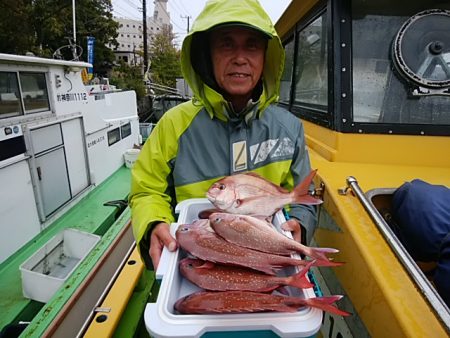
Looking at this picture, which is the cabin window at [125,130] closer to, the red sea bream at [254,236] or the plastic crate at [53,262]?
the plastic crate at [53,262]

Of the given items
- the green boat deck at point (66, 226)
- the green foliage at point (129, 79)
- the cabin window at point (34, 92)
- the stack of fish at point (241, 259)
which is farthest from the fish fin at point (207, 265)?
the green foliage at point (129, 79)

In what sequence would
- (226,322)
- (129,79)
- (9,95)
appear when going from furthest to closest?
(129,79)
(9,95)
(226,322)

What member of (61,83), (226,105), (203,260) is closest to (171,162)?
(226,105)

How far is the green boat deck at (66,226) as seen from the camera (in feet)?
10.8

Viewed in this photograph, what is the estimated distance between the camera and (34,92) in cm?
452

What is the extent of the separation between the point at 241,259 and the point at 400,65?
87.9 inches

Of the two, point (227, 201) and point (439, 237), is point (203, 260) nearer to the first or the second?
point (227, 201)

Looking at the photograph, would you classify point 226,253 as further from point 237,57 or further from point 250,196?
point 237,57

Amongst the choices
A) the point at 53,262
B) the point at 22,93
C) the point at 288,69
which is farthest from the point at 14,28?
the point at 288,69

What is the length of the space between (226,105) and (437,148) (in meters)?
1.81

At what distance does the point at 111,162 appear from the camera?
7.16 meters

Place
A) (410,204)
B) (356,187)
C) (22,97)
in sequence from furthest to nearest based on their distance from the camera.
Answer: (22,97), (356,187), (410,204)

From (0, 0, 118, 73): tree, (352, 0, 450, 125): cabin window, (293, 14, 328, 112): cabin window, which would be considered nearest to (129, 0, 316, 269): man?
(352, 0, 450, 125): cabin window

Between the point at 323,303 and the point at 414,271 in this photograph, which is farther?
the point at 414,271
